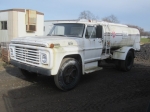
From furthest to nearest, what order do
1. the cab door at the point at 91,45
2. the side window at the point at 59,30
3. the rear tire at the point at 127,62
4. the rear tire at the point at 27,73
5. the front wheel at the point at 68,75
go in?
the rear tire at the point at 127,62 < the rear tire at the point at 27,73 < the side window at the point at 59,30 < the cab door at the point at 91,45 < the front wheel at the point at 68,75

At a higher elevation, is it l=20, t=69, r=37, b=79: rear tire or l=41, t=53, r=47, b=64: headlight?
l=41, t=53, r=47, b=64: headlight

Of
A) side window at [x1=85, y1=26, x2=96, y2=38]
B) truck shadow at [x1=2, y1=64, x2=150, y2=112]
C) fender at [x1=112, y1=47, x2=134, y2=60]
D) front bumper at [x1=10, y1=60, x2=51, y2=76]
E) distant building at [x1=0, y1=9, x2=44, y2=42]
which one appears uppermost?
distant building at [x1=0, y1=9, x2=44, y2=42]

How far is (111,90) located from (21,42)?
3.21 metres

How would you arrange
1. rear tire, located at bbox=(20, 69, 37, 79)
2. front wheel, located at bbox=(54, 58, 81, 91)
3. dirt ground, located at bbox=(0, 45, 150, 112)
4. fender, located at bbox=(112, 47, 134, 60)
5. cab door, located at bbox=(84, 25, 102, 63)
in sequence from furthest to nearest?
fender, located at bbox=(112, 47, 134, 60) → rear tire, located at bbox=(20, 69, 37, 79) → cab door, located at bbox=(84, 25, 102, 63) → front wheel, located at bbox=(54, 58, 81, 91) → dirt ground, located at bbox=(0, 45, 150, 112)

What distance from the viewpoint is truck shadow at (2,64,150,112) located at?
181 inches

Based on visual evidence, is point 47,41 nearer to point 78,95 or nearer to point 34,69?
point 34,69

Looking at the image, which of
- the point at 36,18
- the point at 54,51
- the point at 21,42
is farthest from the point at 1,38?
the point at 54,51

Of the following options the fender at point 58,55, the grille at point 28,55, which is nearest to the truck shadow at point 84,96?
the fender at point 58,55

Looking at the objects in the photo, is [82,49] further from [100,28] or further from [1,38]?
[1,38]

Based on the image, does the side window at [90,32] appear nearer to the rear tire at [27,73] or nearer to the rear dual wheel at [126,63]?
the rear tire at [27,73]

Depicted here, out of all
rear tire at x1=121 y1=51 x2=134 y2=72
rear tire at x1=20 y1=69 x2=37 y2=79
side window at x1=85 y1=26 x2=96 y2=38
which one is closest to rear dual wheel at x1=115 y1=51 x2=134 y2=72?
rear tire at x1=121 y1=51 x2=134 y2=72

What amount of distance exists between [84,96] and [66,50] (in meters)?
1.42

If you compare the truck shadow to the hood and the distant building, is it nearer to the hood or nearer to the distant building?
the hood

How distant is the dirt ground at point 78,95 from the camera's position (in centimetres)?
458
